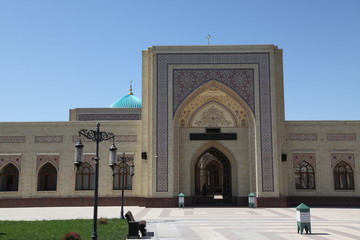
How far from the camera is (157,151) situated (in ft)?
67.2

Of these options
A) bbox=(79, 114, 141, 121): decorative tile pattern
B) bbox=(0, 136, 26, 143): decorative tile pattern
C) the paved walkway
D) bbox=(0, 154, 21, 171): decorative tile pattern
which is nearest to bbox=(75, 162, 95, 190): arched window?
bbox=(0, 154, 21, 171): decorative tile pattern

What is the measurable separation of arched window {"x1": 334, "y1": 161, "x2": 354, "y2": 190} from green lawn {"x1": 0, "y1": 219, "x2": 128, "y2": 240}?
1252cm

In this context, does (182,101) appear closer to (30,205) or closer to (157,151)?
(157,151)

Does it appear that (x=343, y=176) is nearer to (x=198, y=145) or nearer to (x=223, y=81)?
(x=198, y=145)

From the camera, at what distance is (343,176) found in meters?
21.2

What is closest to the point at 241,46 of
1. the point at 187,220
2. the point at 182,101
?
the point at 182,101

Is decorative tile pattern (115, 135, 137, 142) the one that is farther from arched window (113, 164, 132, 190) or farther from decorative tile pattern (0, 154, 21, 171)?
decorative tile pattern (0, 154, 21, 171)

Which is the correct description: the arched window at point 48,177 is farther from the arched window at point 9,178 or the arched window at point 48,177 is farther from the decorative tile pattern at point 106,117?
the decorative tile pattern at point 106,117

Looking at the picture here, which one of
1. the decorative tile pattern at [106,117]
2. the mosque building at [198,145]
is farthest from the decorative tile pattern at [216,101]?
the decorative tile pattern at [106,117]

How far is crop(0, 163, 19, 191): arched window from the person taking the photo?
2175 centimetres

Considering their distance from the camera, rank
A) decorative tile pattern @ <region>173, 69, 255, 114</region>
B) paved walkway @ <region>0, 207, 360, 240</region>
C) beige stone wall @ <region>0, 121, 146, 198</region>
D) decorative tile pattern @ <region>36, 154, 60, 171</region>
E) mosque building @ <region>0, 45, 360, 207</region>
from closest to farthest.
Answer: paved walkway @ <region>0, 207, 360, 240</region>, mosque building @ <region>0, 45, 360, 207</region>, decorative tile pattern @ <region>173, 69, 255, 114</region>, beige stone wall @ <region>0, 121, 146, 198</region>, decorative tile pattern @ <region>36, 154, 60, 171</region>

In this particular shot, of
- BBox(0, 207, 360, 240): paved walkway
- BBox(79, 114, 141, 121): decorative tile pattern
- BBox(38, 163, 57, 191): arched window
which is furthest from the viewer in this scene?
BBox(79, 114, 141, 121): decorative tile pattern

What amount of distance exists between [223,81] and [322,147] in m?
6.29

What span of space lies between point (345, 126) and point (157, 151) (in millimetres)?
10079
